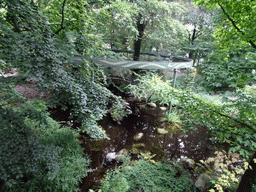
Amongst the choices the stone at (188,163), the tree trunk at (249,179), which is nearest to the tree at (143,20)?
the tree trunk at (249,179)

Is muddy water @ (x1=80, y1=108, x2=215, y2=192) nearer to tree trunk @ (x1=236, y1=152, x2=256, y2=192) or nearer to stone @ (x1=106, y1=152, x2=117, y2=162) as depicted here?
stone @ (x1=106, y1=152, x2=117, y2=162)

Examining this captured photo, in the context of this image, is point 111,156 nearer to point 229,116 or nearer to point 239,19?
point 229,116

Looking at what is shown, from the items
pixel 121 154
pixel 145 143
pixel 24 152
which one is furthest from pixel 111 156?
pixel 24 152

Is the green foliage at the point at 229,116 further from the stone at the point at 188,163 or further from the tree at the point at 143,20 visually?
the tree at the point at 143,20

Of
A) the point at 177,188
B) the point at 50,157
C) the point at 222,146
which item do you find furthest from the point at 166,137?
the point at 50,157

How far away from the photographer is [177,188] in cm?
249

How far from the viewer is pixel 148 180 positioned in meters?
2.56

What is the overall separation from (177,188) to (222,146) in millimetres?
2678

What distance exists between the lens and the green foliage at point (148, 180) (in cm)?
237

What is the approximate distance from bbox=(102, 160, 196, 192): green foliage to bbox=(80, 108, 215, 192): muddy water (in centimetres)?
57

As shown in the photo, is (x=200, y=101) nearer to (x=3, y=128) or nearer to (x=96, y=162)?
(x=3, y=128)

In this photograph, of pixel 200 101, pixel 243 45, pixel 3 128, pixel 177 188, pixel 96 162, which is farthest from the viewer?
pixel 96 162

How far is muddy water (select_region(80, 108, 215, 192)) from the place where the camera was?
10.9 ft

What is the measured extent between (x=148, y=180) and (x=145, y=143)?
5.59 ft
